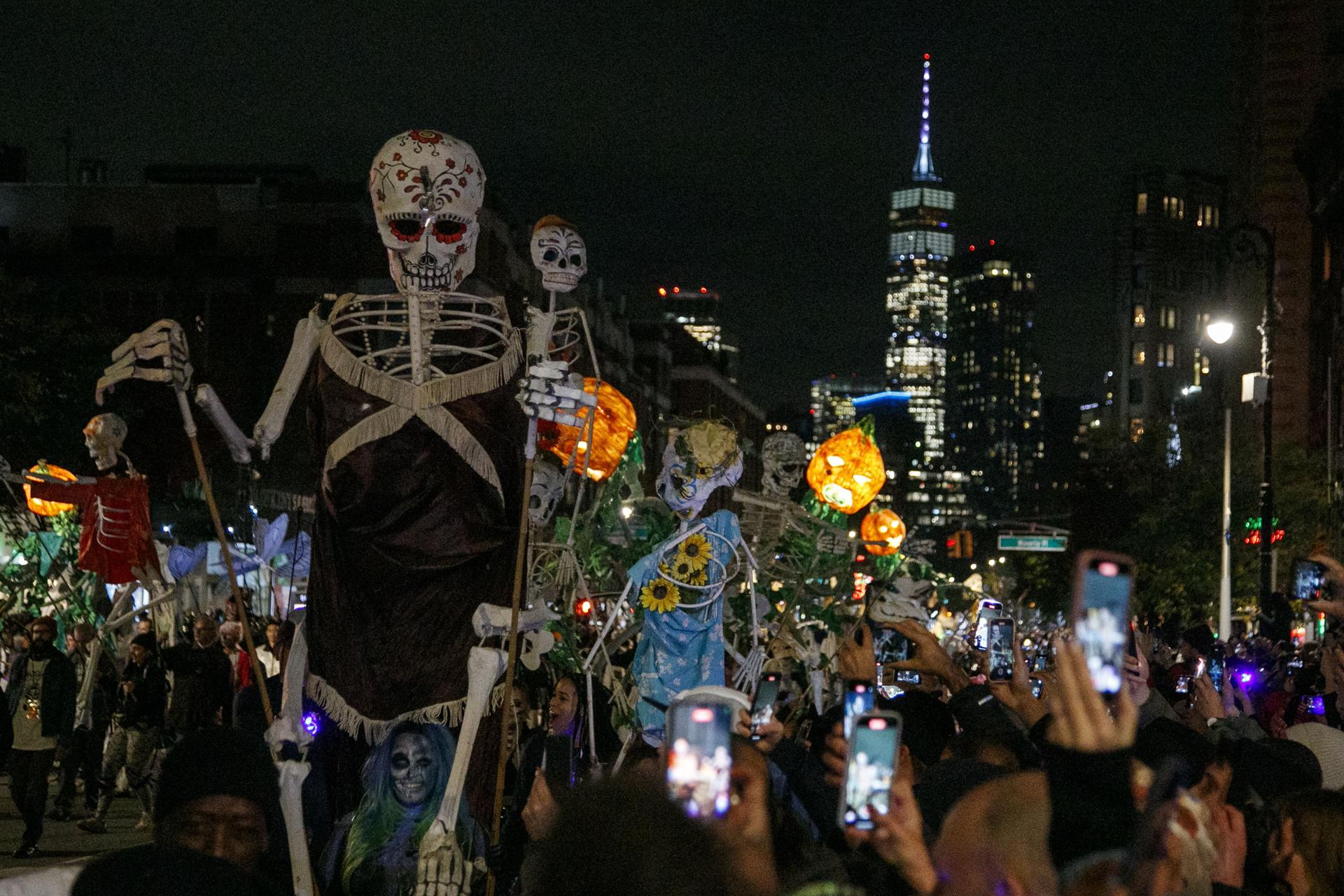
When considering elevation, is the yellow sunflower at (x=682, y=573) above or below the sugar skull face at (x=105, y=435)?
below

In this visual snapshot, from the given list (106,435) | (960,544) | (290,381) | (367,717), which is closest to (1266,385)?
(106,435)

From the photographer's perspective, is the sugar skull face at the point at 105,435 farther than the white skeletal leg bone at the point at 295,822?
Yes

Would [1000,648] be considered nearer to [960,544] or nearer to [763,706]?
[763,706]

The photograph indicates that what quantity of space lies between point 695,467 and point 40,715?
542 centimetres

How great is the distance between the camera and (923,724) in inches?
258

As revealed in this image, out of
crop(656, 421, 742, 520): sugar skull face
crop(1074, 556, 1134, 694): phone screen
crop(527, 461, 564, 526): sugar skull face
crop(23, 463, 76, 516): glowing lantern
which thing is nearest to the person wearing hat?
crop(23, 463, 76, 516): glowing lantern

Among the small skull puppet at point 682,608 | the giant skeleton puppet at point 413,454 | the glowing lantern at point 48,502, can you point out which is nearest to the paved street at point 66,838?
the glowing lantern at point 48,502

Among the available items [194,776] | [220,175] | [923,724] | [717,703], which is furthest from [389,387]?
[220,175]

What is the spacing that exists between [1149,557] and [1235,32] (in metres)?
30.8

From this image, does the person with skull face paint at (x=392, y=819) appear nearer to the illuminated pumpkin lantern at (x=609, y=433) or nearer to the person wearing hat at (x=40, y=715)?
the illuminated pumpkin lantern at (x=609, y=433)

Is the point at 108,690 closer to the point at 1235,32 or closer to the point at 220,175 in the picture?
the point at 220,175

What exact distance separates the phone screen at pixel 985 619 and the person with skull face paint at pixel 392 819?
4.17 metres

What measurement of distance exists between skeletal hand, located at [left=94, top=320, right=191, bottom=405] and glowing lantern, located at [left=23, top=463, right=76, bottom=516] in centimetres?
989

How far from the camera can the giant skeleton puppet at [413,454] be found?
8023mm
